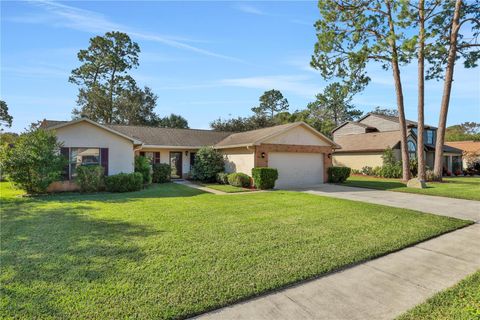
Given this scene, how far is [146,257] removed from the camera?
14.5 feet

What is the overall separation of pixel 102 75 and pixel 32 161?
29025 mm

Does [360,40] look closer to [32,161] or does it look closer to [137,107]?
[32,161]

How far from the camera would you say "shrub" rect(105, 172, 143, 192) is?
12.6 metres

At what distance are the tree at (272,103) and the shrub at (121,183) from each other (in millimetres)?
41979

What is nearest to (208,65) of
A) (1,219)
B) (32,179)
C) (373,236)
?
(32,179)

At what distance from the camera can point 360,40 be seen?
18391 mm

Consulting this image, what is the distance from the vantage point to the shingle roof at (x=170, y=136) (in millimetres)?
19844

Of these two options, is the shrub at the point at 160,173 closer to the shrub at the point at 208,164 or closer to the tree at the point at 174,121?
the shrub at the point at 208,164

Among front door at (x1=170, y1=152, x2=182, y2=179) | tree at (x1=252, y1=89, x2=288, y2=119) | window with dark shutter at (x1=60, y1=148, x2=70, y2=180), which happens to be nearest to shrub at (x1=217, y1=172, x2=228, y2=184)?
front door at (x1=170, y1=152, x2=182, y2=179)

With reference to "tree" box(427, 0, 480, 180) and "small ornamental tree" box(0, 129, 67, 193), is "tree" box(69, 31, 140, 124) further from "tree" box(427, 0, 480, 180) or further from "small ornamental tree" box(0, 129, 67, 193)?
"tree" box(427, 0, 480, 180)

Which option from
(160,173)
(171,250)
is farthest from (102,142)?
(171,250)

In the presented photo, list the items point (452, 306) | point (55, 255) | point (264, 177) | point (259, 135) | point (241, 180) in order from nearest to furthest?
point (452, 306), point (55, 255), point (264, 177), point (241, 180), point (259, 135)

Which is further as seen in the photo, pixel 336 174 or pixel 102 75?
pixel 102 75

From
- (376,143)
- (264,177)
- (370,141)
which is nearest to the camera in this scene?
(264,177)
